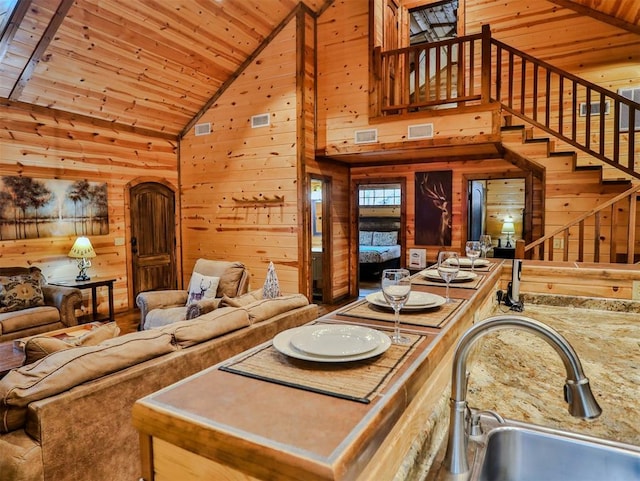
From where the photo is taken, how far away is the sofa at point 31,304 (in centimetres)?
402

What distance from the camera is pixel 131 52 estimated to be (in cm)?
493

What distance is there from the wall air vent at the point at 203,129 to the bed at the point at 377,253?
11.8ft

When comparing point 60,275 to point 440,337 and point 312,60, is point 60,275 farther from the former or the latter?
point 440,337

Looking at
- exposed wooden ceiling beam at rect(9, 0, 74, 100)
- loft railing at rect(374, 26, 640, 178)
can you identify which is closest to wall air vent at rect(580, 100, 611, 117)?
loft railing at rect(374, 26, 640, 178)

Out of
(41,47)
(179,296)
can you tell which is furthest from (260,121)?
(179,296)

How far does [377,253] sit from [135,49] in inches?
218

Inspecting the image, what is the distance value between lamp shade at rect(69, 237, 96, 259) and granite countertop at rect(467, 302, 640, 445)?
5.09m

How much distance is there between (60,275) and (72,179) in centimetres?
128

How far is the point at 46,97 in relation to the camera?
4.97 m

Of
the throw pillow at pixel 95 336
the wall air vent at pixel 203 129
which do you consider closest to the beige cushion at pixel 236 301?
the throw pillow at pixel 95 336

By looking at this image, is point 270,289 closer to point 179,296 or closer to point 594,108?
point 179,296

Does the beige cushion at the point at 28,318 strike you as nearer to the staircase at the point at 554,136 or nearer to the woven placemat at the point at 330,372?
the woven placemat at the point at 330,372

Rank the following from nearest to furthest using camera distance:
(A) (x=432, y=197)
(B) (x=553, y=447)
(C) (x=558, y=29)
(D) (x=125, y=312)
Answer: (B) (x=553, y=447)
(C) (x=558, y=29)
(D) (x=125, y=312)
(A) (x=432, y=197)

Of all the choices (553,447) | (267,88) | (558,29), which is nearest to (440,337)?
(553,447)
